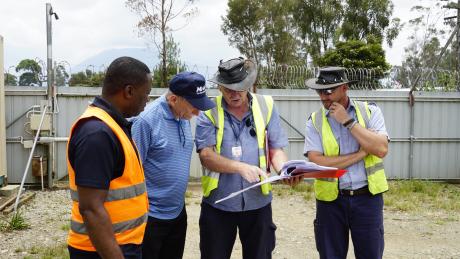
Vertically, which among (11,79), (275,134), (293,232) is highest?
(11,79)

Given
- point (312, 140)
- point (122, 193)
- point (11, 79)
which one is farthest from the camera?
point (11, 79)

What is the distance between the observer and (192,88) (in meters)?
2.90

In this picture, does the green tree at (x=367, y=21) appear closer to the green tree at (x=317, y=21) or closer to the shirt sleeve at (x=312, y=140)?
the green tree at (x=317, y=21)

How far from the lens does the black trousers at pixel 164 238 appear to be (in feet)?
9.61

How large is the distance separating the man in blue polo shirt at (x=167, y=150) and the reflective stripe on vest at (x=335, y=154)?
0.96 meters

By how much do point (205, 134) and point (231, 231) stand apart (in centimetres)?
67

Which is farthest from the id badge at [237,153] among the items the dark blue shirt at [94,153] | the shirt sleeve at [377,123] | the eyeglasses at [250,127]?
the dark blue shirt at [94,153]

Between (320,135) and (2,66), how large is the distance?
706cm

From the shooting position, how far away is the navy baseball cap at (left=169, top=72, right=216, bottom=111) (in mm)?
2900

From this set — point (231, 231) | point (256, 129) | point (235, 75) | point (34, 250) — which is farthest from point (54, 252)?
point (235, 75)

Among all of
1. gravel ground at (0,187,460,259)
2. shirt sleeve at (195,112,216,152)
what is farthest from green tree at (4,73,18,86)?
shirt sleeve at (195,112,216,152)

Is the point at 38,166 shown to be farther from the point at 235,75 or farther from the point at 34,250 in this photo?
the point at 235,75

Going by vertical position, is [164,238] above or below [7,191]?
above

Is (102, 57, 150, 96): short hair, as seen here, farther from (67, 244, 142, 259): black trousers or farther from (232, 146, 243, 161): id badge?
(232, 146, 243, 161): id badge
